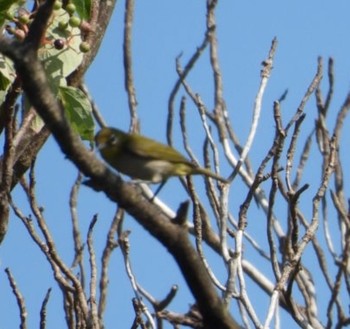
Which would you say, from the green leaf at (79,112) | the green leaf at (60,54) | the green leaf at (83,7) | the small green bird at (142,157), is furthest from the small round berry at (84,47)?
the small green bird at (142,157)

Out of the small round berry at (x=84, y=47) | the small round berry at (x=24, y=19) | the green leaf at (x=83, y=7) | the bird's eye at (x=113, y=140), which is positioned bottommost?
the bird's eye at (x=113, y=140)

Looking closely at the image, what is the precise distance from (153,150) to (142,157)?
0.22 feet

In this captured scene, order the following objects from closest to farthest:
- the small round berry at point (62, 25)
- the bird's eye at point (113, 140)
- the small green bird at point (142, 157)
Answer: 1. the small green bird at point (142, 157)
2. the bird's eye at point (113, 140)
3. the small round berry at point (62, 25)

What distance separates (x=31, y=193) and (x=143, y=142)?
0.81m

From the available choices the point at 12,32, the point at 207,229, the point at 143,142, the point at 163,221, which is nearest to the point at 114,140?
the point at 143,142

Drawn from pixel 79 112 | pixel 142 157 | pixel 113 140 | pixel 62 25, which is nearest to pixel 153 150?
pixel 142 157

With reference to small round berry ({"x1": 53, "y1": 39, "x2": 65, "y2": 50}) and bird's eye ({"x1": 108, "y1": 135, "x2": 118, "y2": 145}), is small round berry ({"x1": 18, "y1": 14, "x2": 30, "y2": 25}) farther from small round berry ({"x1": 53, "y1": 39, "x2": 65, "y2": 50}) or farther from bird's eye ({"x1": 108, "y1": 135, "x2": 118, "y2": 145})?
bird's eye ({"x1": 108, "y1": 135, "x2": 118, "y2": 145})

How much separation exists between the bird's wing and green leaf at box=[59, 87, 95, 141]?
173 millimetres

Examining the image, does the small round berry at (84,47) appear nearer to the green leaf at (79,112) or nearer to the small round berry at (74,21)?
the small round berry at (74,21)

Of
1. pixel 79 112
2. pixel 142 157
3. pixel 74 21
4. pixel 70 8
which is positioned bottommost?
pixel 142 157

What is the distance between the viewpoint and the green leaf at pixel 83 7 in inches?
136

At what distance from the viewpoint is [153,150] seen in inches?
124

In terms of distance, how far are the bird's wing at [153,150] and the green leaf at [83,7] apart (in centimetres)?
56

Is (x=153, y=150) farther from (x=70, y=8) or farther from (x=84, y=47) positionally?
(x=70, y=8)
